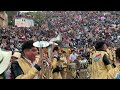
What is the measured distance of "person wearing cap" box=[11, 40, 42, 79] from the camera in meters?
2.99

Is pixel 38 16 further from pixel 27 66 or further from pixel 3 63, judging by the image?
pixel 3 63

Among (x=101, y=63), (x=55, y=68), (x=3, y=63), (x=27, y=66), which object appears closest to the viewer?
(x=3, y=63)

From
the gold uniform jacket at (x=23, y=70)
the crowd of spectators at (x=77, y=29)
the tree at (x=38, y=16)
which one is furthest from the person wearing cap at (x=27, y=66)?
the crowd of spectators at (x=77, y=29)

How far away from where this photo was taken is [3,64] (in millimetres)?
3059

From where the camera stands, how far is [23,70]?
3162mm

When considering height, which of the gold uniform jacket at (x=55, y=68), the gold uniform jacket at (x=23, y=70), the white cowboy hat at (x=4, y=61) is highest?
the white cowboy hat at (x=4, y=61)

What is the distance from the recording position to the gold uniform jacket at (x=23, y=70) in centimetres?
298

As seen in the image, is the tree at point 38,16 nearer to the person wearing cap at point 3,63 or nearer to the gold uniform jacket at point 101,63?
the gold uniform jacket at point 101,63

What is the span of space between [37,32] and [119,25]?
5047 millimetres

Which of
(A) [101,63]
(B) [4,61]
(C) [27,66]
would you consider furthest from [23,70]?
(A) [101,63]

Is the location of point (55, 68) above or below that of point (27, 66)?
below

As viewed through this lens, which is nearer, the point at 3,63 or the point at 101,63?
the point at 3,63

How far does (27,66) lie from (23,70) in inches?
2.6
